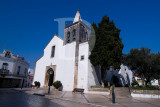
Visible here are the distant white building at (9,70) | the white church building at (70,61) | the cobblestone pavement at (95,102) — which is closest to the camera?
the cobblestone pavement at (95,102)

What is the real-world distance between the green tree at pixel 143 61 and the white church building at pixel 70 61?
6726 mm

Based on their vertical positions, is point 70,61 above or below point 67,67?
above

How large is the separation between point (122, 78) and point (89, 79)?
44.0 feet

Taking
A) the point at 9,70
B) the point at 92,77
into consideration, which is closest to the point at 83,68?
the point at 92,77

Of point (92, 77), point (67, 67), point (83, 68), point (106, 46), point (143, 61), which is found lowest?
point (92, 77)

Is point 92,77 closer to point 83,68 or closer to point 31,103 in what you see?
point 83,68

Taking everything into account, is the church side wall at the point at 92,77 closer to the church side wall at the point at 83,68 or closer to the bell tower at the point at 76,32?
the church side wall at the point at 83,68

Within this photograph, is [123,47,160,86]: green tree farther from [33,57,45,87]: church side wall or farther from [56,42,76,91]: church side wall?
[33,57,45,87]: church side wall

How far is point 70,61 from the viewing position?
22.4 m

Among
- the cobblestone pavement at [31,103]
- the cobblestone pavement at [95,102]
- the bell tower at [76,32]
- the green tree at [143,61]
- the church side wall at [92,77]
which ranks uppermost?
the bell tower at [76,32]

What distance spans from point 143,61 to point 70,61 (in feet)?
40.9

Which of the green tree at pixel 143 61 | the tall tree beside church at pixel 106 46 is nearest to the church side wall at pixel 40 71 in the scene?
the tall tree beside church at pixel 106 46

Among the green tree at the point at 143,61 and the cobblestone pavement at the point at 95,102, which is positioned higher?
the green tree at the point at 143,61

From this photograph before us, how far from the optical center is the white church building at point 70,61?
777 inches
